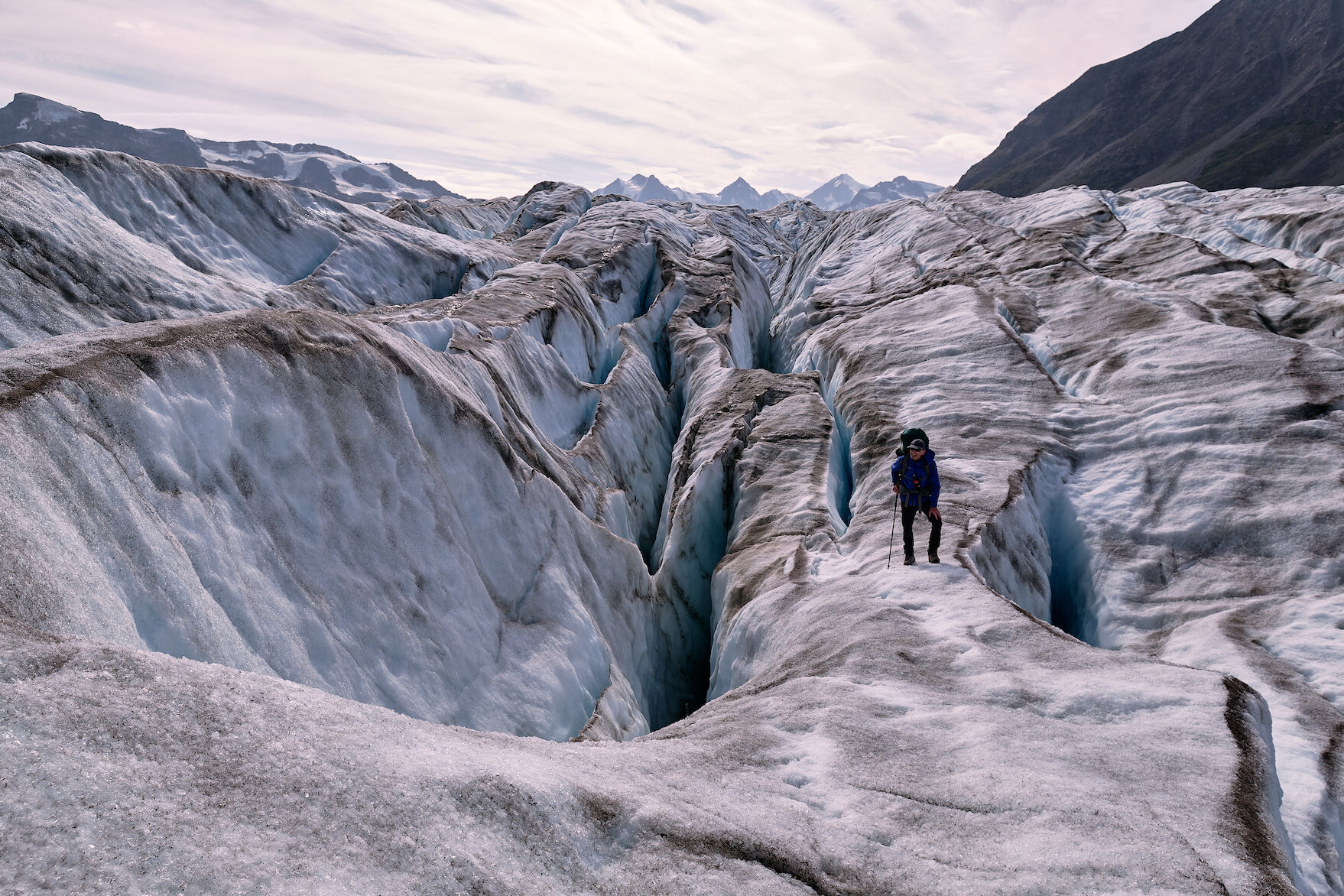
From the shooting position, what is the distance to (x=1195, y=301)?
68.1 feet

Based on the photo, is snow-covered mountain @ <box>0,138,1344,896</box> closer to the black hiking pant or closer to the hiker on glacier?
the black hiking pant

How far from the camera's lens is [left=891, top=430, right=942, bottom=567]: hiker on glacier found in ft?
35.2

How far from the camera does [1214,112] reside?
445 feet

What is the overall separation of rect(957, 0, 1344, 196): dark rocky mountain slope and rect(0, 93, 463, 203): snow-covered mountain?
5561 inches

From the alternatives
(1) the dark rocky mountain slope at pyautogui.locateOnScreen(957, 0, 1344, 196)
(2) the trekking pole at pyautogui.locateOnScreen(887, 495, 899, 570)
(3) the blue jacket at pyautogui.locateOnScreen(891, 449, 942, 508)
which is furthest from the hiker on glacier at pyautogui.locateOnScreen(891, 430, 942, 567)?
(1) the dark rocky mountain slope at pyautogui.locateOnScreen(957, 0, 1344, 196)

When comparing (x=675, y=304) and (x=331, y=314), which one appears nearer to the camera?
(x=331, y=314)

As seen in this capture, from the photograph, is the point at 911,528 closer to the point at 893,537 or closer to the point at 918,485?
the point at 918,485

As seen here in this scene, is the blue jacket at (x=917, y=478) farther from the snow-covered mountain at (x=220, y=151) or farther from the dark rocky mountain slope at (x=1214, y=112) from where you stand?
the snow-covered mountain at (x=220, y=151)

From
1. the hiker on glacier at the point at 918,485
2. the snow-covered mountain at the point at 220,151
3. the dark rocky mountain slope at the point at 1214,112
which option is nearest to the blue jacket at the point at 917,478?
the hiker on glacier at the point at 918,485

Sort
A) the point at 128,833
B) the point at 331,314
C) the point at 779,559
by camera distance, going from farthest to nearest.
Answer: the point at 779,559, the point at 331,314, the point at 128,833

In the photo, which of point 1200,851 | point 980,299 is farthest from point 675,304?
point 1200,851

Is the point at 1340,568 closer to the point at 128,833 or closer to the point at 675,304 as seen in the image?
the point at 128,833

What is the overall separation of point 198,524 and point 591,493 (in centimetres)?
1003

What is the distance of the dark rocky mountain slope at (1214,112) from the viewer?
11200cm
